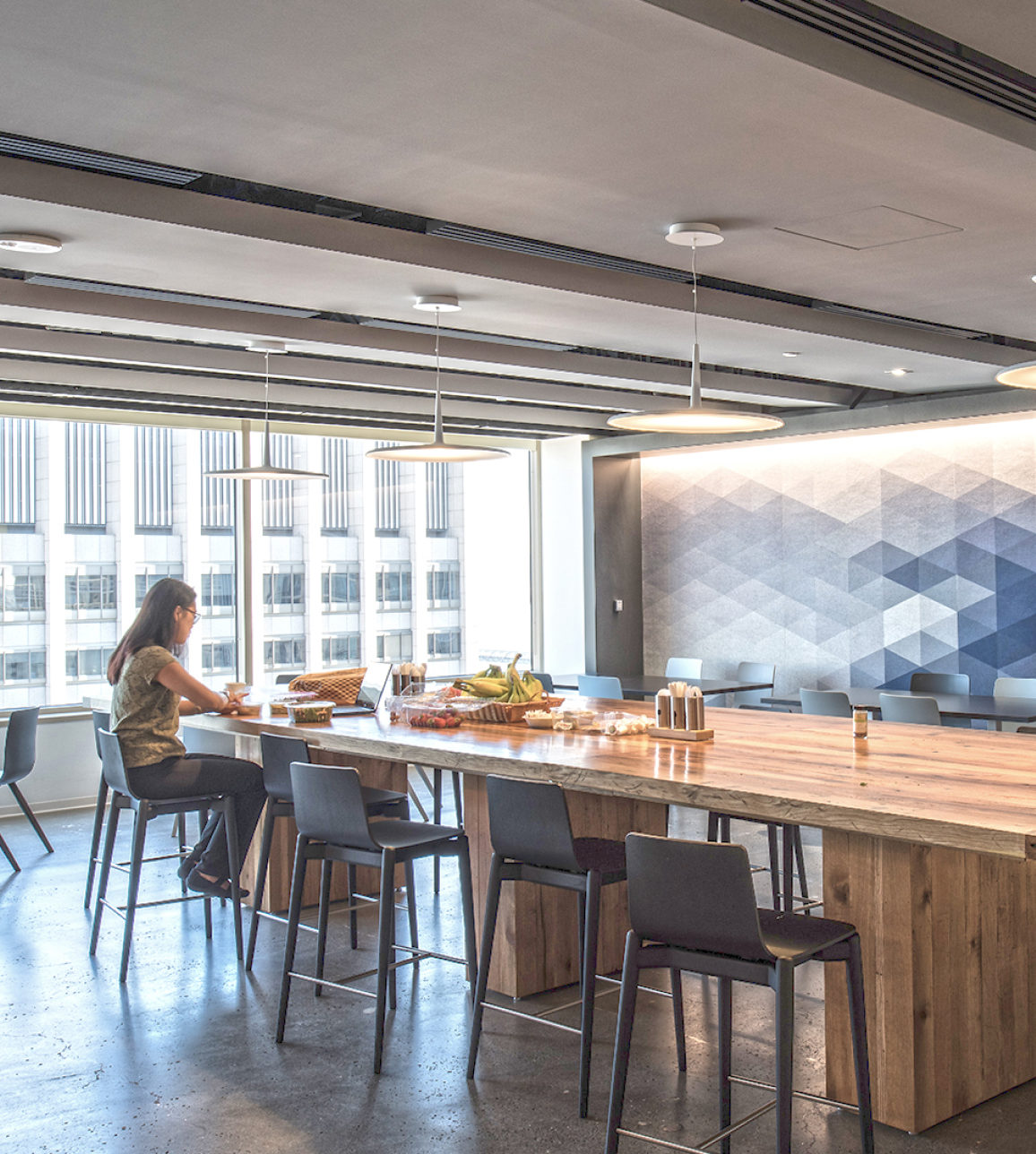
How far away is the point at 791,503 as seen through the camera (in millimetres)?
9344

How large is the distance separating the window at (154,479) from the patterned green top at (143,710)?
387cm

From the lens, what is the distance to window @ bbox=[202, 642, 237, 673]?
871 centimetres

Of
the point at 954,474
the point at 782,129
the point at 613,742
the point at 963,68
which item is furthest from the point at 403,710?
the point at 954,474

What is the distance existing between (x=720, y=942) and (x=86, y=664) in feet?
21.2

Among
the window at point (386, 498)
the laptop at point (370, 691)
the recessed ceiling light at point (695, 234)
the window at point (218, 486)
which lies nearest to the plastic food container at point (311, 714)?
the laptop at point (370, 691)

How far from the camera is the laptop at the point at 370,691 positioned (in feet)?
17.0

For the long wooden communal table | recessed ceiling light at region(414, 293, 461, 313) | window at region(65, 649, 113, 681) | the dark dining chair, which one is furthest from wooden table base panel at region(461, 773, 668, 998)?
window at region(65, 649, 113, 681)

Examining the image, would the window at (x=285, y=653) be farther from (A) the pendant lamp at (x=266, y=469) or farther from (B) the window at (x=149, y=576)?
(A) the pendant lamp at (x=266, y=469)

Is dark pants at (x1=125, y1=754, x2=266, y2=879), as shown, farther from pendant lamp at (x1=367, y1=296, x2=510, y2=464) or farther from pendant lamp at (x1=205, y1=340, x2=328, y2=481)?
pendant lamp at (x1=205, y1=340, x2=328, y2=481)

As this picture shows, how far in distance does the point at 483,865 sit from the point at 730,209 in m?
2.35

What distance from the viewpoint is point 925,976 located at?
3088 millimetres

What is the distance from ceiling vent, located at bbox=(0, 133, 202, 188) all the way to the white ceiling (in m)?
0.06

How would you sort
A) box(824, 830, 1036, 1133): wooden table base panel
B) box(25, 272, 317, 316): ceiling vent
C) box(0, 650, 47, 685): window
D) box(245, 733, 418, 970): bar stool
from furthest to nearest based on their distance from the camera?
box(0, 650, 47, 685): window, box(25, 272, 317, 316): ceiling vent, box(245, 733, 418, 970): bar stool, box(824, 830, 1036, 1133): wooden table base panel

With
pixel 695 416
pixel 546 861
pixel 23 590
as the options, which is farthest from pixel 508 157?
pixel 23 590
